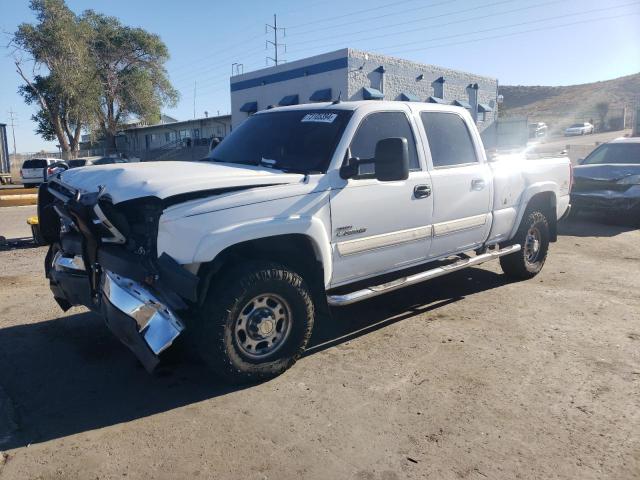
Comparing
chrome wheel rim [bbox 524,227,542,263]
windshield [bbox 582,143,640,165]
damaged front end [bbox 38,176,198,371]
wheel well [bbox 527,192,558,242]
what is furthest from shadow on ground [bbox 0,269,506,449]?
windshield [bbox 582,143,640,165]

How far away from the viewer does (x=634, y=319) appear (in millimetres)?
5258

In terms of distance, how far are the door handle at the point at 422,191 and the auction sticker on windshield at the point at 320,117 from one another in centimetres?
96

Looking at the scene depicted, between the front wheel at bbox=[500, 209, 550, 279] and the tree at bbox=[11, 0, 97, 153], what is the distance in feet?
130

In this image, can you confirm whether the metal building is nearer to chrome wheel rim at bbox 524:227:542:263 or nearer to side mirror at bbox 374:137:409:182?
chrome wheel rim at bbox 524:227:542:263

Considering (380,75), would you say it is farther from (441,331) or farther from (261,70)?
(441,331)

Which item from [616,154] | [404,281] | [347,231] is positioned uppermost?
[616,154]

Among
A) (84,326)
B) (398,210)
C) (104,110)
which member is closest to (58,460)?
(84,326)

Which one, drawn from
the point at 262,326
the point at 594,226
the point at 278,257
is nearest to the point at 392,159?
the point at 278,257

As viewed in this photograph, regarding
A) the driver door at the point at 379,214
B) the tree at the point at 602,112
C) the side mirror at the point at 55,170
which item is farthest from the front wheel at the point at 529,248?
the tree at the point at 602,112

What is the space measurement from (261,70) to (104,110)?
21.7 m

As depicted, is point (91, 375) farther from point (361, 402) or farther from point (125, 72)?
point (125, 72)

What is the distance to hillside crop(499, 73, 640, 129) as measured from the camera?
84.2 m

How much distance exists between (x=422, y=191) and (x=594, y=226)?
7691mm

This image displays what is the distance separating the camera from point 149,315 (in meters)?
3.33
